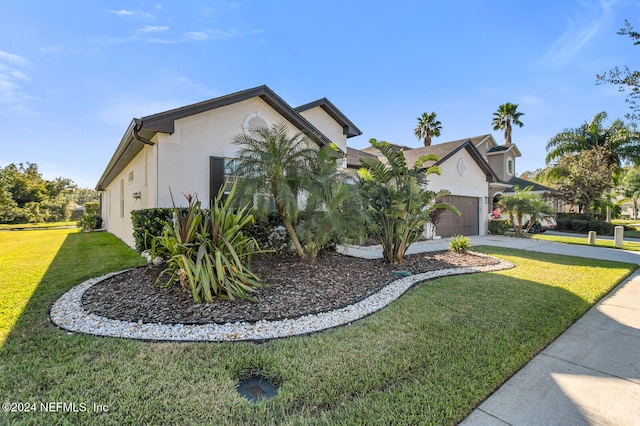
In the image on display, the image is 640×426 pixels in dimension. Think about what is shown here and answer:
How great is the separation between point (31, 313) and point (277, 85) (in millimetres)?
11174

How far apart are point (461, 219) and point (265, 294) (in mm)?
14803

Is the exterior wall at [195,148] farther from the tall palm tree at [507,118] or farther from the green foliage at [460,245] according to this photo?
the tall palm tree at [507,118]

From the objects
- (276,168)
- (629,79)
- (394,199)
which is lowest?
(394,199)

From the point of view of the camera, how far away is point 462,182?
16.5 meters

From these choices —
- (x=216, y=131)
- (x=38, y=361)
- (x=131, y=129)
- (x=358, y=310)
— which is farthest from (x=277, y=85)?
(x=38, y=361)

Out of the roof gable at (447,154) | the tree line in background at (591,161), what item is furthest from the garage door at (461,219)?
the tree line in background at (591,161)

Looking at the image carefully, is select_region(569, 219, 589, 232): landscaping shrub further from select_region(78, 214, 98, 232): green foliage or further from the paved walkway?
select_region(78, 214, 98, 232): green foliage

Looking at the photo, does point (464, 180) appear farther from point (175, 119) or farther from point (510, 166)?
point (175, 119)

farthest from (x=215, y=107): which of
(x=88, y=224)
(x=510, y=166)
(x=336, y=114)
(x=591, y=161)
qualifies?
(x=510, y=166)

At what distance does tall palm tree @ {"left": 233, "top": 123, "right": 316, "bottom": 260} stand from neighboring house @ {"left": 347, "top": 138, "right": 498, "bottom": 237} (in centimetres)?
799

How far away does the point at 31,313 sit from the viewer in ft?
15.1

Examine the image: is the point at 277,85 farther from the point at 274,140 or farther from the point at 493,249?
the point at 493,249

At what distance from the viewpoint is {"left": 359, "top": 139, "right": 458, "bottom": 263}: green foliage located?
8.00m

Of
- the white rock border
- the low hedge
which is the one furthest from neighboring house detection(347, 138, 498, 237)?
the white rock border
